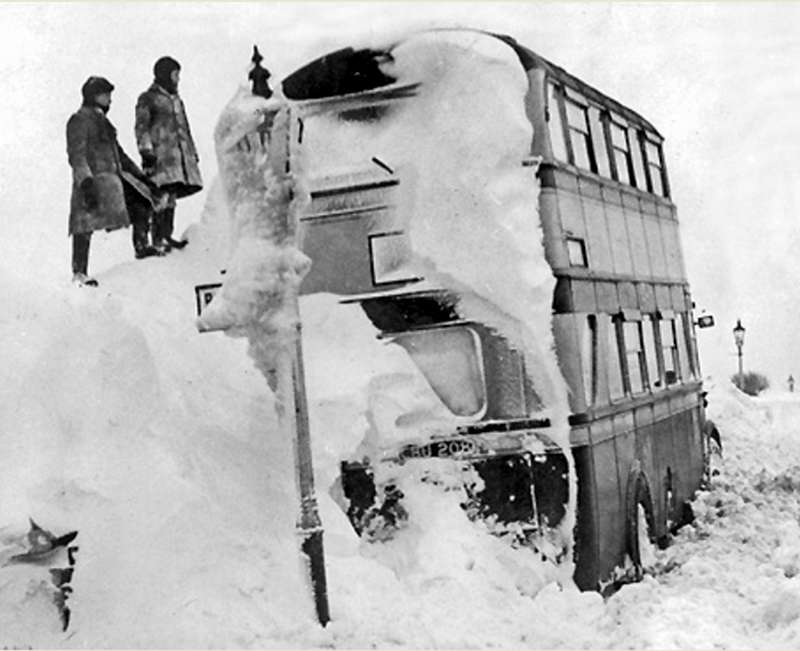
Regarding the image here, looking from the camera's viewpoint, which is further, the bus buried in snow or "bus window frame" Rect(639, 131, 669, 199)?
"bus window frame" Rect(639, 131, 669, 199)

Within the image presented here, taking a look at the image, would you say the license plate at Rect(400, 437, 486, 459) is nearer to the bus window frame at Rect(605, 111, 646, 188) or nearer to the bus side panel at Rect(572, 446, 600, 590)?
the bus side panel at Rect(572, 446, 600, 590)

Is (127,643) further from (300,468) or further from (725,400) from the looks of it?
(725,400)

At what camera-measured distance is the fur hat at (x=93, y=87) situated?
494 inches

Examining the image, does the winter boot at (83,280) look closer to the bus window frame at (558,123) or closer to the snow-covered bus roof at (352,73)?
the snow-covered bus roof at (352,73)

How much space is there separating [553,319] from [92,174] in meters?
5.08

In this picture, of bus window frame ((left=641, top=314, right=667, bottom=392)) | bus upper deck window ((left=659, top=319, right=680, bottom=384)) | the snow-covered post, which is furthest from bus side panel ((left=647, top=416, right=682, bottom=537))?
the snow-covered post

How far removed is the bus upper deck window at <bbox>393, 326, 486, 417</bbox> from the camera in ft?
33.6

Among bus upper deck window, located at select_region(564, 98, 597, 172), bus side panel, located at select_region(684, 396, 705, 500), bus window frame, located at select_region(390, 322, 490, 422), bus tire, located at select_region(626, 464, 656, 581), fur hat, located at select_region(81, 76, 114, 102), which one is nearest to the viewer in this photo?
bus window frame, located at select_region(390, 322, 490, 422)

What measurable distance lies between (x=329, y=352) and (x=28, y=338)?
2486mm

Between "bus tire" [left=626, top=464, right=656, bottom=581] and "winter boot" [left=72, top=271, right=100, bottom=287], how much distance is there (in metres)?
5.31

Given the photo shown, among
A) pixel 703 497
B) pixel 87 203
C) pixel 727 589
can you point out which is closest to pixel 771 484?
pixel 703 497

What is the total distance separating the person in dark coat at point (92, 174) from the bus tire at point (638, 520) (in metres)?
5.57

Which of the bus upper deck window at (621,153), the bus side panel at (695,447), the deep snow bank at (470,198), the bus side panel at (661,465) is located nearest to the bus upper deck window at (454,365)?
the deep snow bank at (470,198)

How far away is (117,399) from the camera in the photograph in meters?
9.31
